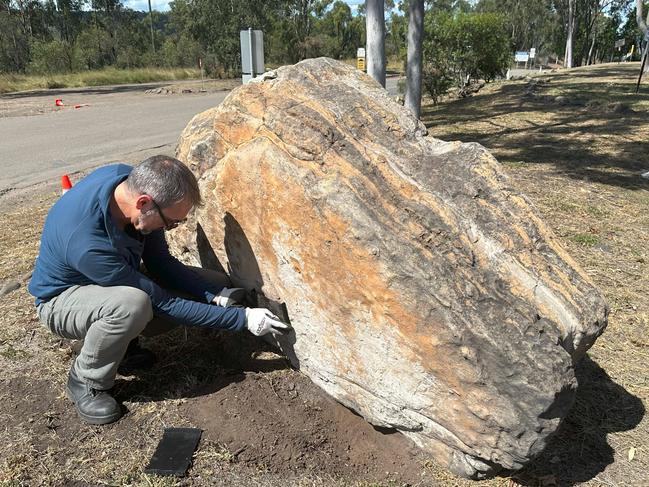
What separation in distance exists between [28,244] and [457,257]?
4.07 m

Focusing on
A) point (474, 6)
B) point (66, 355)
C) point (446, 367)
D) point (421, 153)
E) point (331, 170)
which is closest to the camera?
point (446, 367)

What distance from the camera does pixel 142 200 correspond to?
229 cm

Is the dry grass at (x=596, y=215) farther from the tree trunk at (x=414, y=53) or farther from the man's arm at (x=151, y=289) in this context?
the man's arm at (x=151, y=289)

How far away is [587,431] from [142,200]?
2335mm

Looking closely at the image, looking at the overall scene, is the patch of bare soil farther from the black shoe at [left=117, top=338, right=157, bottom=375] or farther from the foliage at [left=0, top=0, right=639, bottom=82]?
the foliage at [left=0, top=0, right=639, bottom=82]

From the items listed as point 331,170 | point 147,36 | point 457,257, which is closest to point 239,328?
point 331,170

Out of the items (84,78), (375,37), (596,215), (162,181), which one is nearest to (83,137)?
(375,37)

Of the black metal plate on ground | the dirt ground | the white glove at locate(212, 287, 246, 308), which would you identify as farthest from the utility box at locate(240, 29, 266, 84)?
the black metal plate on ground

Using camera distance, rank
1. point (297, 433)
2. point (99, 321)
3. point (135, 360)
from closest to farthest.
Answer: point (99, 321) < point (297, 433) < point (135, 360)

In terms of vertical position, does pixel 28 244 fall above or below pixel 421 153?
below

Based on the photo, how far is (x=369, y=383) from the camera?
242cm

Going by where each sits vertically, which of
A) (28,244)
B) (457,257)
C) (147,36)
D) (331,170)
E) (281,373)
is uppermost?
(147,36)

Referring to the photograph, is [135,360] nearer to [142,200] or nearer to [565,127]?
[142,200]

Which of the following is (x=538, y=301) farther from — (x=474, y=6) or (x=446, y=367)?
(x=474, y=6)
